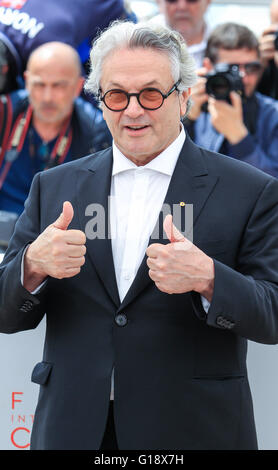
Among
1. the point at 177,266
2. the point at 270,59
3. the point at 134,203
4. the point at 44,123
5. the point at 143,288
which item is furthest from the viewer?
the point at 44,123

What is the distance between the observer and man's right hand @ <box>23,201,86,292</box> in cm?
133

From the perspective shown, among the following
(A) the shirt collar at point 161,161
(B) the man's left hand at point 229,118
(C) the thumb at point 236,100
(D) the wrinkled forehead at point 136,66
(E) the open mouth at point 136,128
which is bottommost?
(A) the shirt collar at point 161,161

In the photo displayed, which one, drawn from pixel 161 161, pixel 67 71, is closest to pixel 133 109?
pixel 161 161

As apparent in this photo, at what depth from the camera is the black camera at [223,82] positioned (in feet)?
9.62

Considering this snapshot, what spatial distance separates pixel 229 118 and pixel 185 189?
1582 millimetres

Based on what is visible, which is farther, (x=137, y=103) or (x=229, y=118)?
(x=229, y=118)

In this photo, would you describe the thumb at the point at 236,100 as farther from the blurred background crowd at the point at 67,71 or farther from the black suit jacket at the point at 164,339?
the black suit jacket at the point at 164,339

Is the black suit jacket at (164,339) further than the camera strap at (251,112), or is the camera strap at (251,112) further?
the camera strap at (251,112)

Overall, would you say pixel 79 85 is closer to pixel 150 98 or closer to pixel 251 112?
pixel 251 112

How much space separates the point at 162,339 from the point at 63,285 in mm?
264

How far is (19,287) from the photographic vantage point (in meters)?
1.41

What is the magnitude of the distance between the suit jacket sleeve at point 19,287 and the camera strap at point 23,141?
1.68 meters

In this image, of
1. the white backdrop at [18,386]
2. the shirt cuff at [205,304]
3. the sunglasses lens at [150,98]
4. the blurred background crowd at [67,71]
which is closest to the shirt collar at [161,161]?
the sunglasses lens at [150,98]

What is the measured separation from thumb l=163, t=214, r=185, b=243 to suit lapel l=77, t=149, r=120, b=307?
19 centimetres
